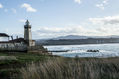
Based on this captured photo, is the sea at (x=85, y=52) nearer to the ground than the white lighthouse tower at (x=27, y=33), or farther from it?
nearer to the ground

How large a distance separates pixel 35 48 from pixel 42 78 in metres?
34.6

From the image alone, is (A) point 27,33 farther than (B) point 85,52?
No

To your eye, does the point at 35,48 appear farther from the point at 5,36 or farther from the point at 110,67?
the point at 110,67

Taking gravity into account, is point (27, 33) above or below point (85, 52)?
above

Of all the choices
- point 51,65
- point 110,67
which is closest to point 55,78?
point 51,65

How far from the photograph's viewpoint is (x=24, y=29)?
162 ft

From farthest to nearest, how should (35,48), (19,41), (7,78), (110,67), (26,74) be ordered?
(19,41) → (35,48) → (7,78) → (110,67) → (26,74)

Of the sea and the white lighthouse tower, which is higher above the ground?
the white lighthouse tower

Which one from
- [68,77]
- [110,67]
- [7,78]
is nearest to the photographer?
[68,77]

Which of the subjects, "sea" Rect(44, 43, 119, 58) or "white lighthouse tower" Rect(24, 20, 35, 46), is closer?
"sea" Rect(44, 43, 119, 58)

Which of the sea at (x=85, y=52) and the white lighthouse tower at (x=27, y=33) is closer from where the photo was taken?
the sea at (x=85, y=52)

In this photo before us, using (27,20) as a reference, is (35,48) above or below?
below

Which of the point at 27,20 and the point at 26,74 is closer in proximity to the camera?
the point at 26,74

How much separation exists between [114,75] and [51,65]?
219cm
